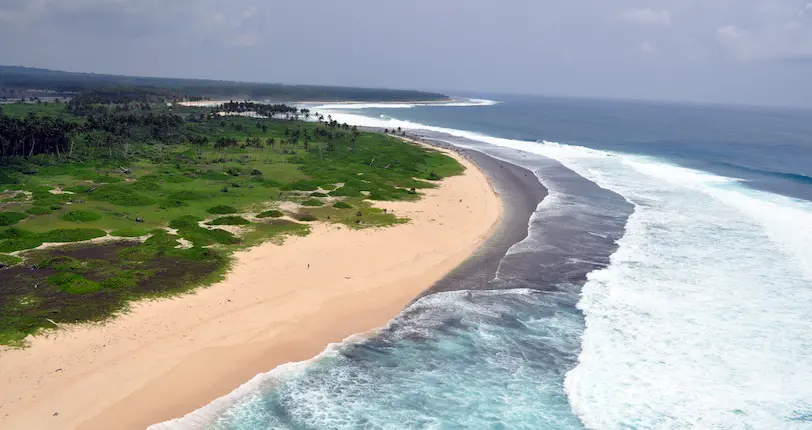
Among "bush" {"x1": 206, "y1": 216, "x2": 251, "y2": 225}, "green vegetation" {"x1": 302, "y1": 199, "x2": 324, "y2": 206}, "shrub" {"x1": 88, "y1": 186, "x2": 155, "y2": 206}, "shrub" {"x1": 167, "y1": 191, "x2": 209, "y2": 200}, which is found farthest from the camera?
"green vegetation" {"x1": 302, "y1": 199, "x2": 324, "y2": 206}

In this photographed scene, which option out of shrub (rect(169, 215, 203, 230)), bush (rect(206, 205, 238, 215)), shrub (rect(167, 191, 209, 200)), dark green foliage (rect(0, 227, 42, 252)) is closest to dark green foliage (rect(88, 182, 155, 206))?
shrub (rect(167, 191, 209, 200))

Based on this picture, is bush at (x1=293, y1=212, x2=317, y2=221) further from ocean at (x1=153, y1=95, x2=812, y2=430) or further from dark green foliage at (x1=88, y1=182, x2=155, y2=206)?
ocean at (x1=153, y1=95, x2=812, y2=430)

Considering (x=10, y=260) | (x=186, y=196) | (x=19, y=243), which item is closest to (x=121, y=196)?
(x=186, y=196)

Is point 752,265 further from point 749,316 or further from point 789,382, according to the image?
point 789,382

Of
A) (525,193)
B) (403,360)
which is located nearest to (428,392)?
(403,360)

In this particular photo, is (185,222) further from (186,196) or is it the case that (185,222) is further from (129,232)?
(186,196)

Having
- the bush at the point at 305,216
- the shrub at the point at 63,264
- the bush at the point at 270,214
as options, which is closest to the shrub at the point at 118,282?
the shrub at the point at 63,264
